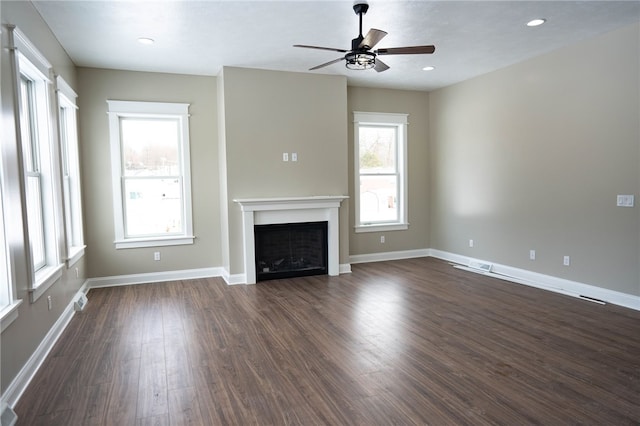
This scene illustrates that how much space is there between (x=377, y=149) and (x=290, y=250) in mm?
2332

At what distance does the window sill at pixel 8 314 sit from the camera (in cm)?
242

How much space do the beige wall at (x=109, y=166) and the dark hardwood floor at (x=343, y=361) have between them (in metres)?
0.77

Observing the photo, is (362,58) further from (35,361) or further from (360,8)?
(35,361)

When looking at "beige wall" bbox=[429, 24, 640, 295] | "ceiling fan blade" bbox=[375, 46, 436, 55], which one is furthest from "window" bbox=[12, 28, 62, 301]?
"beige wall" bbox=[429, 24, 640, 295]

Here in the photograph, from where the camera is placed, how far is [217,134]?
586 centimetres

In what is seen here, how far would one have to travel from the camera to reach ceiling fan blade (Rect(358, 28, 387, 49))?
324cm

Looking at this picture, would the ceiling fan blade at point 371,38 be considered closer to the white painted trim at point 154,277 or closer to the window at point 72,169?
the window at point 72,169

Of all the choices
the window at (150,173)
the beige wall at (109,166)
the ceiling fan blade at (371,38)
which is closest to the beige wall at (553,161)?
the ceiling fan blade at (371,38)

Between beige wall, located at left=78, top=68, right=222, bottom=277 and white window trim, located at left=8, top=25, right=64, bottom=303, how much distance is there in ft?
4.56

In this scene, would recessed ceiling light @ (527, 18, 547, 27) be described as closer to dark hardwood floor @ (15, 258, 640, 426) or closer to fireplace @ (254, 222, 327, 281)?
dark hardwood floor @ (15, 258, 640, 426)

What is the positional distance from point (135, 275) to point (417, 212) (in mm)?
4523

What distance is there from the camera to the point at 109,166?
543cm

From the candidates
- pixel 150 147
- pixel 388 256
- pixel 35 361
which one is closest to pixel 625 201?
pixel 388 256

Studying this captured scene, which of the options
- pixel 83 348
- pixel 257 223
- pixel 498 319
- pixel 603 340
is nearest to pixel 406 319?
pixel 498 319
